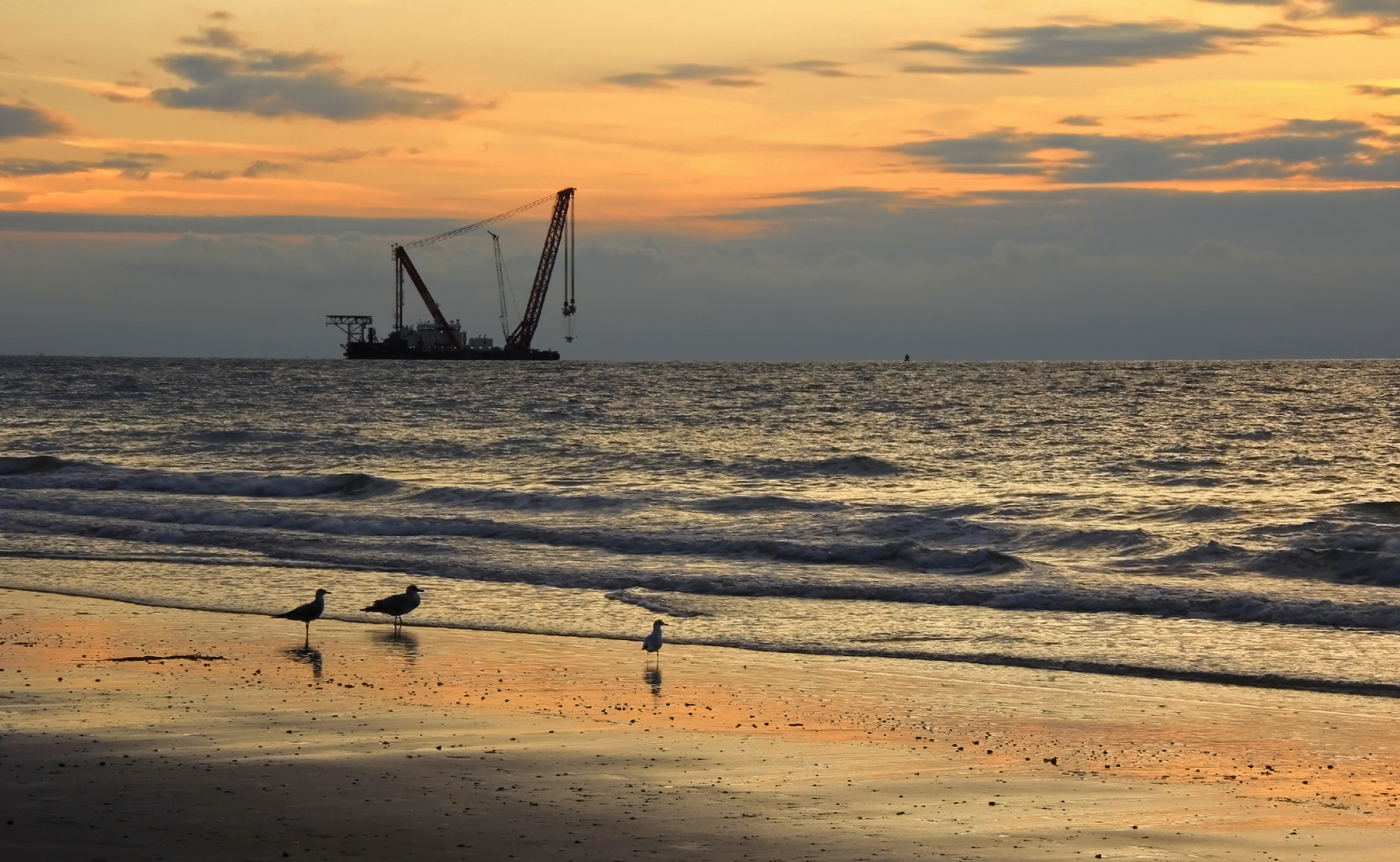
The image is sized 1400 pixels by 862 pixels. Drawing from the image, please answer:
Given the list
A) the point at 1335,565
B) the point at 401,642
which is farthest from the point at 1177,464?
the point at 401,642

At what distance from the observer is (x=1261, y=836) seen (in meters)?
7.76

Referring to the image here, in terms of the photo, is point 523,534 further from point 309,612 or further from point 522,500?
point 309,612

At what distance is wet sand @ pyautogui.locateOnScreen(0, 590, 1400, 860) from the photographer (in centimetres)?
743

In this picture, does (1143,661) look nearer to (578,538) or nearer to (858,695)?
(858,695)

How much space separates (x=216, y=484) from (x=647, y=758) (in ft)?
88.5

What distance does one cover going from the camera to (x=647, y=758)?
9.20m

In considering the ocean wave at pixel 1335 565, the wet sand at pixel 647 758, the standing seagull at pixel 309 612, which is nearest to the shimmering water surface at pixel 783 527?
the ocean wave at pixel 1335 565

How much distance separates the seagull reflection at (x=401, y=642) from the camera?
43.1ft

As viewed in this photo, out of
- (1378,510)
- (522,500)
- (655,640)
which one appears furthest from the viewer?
(522,500)

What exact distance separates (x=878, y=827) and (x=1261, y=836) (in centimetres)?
207

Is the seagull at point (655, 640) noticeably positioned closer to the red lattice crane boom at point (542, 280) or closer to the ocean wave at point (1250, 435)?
the ocean wave at point (1250, 435)

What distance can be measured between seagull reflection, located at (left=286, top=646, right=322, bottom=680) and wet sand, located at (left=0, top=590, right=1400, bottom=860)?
0.21 ft

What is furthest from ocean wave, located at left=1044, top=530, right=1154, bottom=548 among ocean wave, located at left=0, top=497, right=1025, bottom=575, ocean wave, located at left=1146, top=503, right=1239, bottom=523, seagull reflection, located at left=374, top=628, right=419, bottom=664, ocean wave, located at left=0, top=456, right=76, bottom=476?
ocean wave, located at left=0, top=456, right=76, bottom=476

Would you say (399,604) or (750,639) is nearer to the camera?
(750,639)
